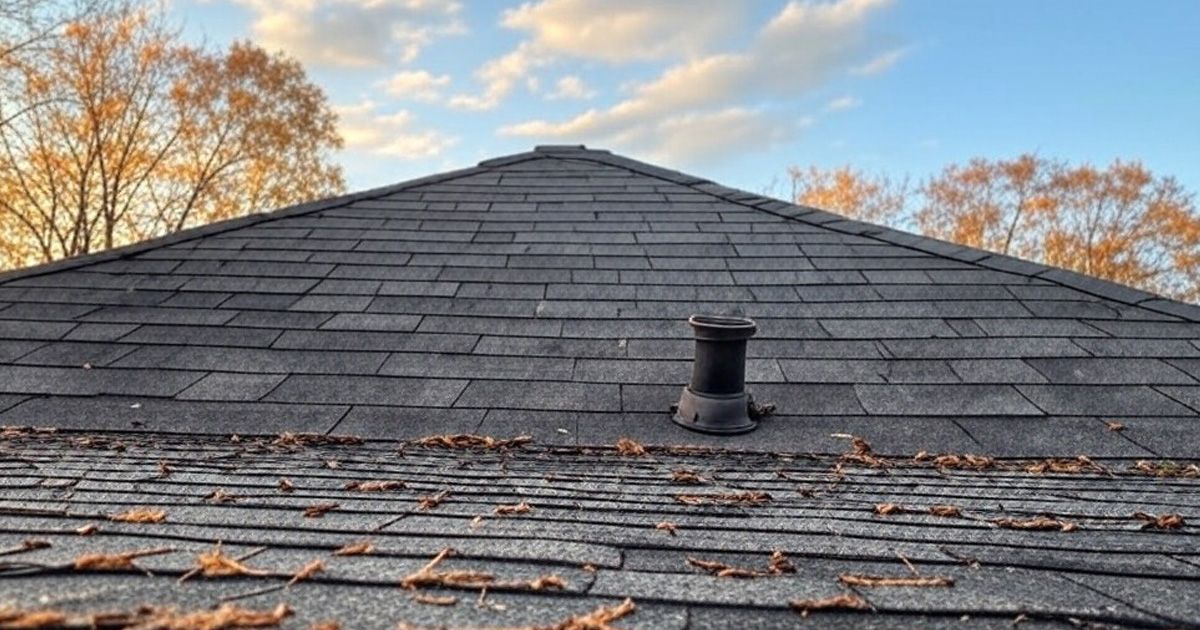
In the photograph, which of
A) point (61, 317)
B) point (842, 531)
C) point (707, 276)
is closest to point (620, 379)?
point (707, 276)

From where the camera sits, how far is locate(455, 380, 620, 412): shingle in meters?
3.31

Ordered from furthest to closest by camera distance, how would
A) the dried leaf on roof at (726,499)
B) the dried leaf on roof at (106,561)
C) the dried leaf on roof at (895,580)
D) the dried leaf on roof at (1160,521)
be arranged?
the dried leaf on roof at (726,499) < the dried leaf on roof at (1160,521) < the dried leaf on roof at (895,580) < the dried leaf on roof at (106,561)

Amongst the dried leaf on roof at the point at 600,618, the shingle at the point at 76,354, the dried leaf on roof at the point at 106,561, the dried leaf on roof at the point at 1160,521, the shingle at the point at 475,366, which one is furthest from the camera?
the shingle at the point at 76,354

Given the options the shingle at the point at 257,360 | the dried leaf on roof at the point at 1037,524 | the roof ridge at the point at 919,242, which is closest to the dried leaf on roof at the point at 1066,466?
the dried leaf on roof at the point at 1037,524

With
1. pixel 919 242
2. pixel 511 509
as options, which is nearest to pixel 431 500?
pixel 511 509

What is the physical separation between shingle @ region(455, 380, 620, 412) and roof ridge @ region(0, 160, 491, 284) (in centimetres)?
345

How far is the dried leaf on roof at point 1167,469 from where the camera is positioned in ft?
8.57

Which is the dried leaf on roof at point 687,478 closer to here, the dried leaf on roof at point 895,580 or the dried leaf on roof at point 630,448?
the dried leaf on roof at point 630,448

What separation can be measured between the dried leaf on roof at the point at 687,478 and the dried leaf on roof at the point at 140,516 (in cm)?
160

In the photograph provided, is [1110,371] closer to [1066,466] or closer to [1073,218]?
[1066,466]

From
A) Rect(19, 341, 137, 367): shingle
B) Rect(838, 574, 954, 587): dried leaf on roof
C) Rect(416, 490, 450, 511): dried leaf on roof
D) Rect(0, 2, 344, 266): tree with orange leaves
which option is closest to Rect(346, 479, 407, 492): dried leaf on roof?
Rect(416, 490, 450, 511): dried leaf on roof

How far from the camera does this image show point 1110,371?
137 inches

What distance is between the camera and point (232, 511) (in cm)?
176

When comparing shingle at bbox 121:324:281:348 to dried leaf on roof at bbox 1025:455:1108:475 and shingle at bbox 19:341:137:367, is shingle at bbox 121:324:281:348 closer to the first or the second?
shingle at bbox 19:341:137:367
